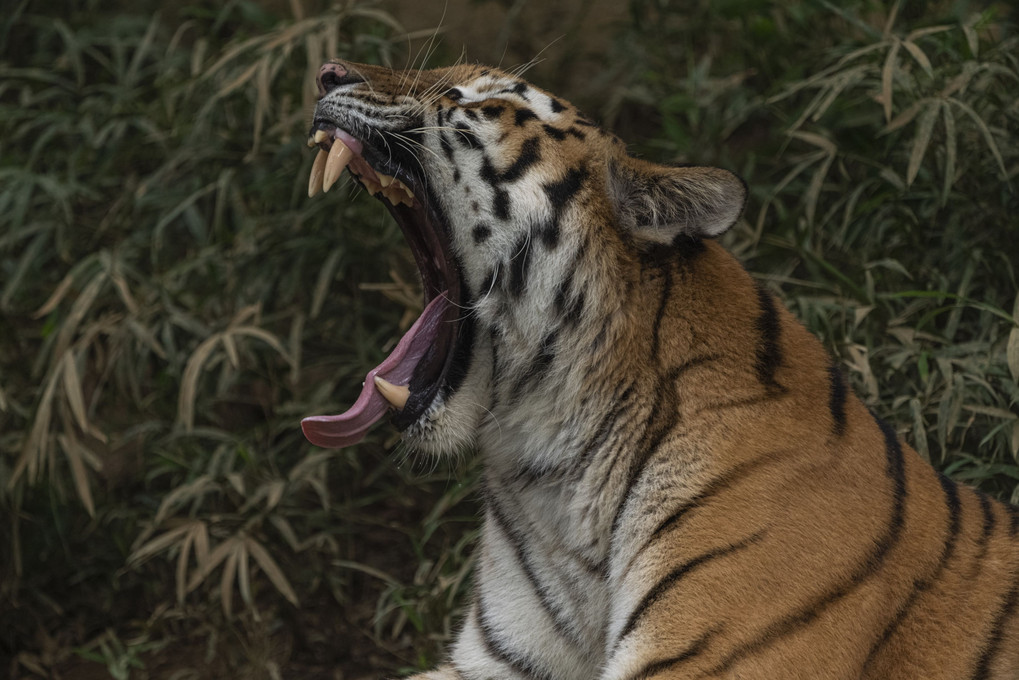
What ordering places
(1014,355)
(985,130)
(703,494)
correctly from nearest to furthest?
(703,494) < (1014,355) < (985,130)

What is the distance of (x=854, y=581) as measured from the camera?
62.4 inches

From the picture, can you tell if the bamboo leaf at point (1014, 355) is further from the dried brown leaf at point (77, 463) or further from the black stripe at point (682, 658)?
the dried brown leaf at point (77, 463)

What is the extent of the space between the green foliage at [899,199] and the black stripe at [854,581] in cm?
53

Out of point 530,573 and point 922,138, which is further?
point 922,138

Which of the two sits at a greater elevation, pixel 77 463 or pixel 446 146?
pixel 446 146

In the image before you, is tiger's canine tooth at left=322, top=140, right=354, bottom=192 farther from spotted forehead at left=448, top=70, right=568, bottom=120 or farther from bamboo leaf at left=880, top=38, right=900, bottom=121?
bamboo leaf at left=880, top=38, right=900, bottom=121

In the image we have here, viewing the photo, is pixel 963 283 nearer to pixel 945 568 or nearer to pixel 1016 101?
pixel 1016 101

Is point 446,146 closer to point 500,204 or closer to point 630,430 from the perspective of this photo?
point 500,204

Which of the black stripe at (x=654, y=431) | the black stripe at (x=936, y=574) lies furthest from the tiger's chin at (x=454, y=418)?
the black stripe at (x=936, y=574)

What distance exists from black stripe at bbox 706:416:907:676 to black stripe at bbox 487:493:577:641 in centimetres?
34

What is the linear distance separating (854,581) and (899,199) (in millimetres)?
1363

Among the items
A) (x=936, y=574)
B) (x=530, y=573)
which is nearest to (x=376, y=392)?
(x=530, y=573)

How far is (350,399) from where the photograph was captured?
9.96 ft

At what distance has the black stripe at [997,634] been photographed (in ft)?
5.33
